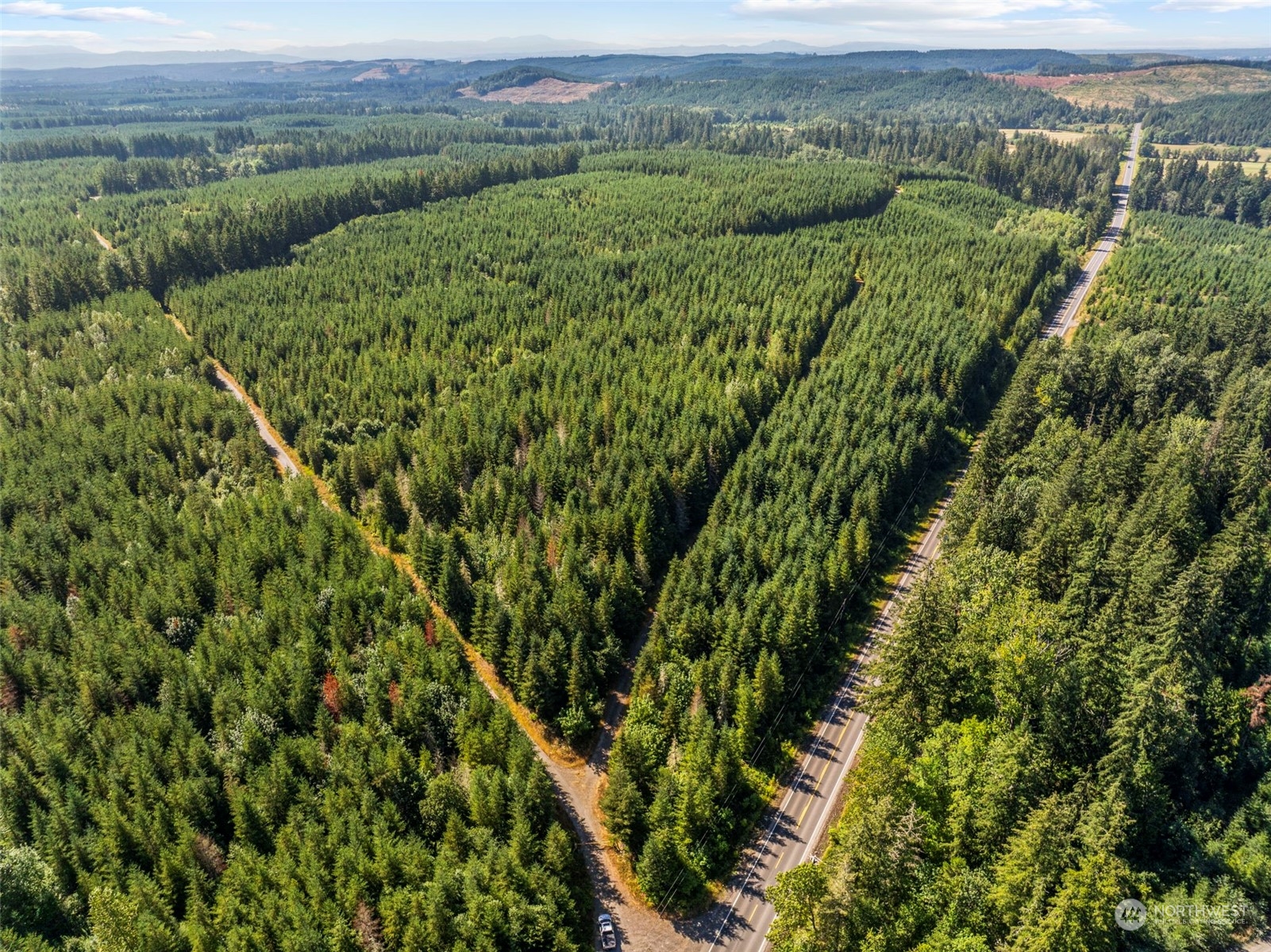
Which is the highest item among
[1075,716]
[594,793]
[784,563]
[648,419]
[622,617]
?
[648,419]

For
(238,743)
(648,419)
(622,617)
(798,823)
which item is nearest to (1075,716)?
(798,823)

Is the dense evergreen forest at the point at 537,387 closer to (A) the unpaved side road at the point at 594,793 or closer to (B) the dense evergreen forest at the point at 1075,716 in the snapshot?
(A) the unpaved side road at the point at 594,793

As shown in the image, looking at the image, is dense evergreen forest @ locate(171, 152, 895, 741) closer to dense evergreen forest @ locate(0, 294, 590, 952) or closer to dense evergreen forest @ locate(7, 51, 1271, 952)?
dense evergreen forest @ locate(7, 51, 1271, 952)

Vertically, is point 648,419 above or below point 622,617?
above

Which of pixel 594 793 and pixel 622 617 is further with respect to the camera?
pixel 622 617

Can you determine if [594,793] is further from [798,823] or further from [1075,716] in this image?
[1075,716]

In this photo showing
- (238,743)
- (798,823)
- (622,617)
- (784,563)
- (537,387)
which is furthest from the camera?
(537,387)

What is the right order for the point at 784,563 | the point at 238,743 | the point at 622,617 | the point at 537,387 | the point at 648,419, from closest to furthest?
1. the point at 238,743
2. the point at 784,563
3. the point at 622,617
4. the point at 648,419
5. the point at 537,387
